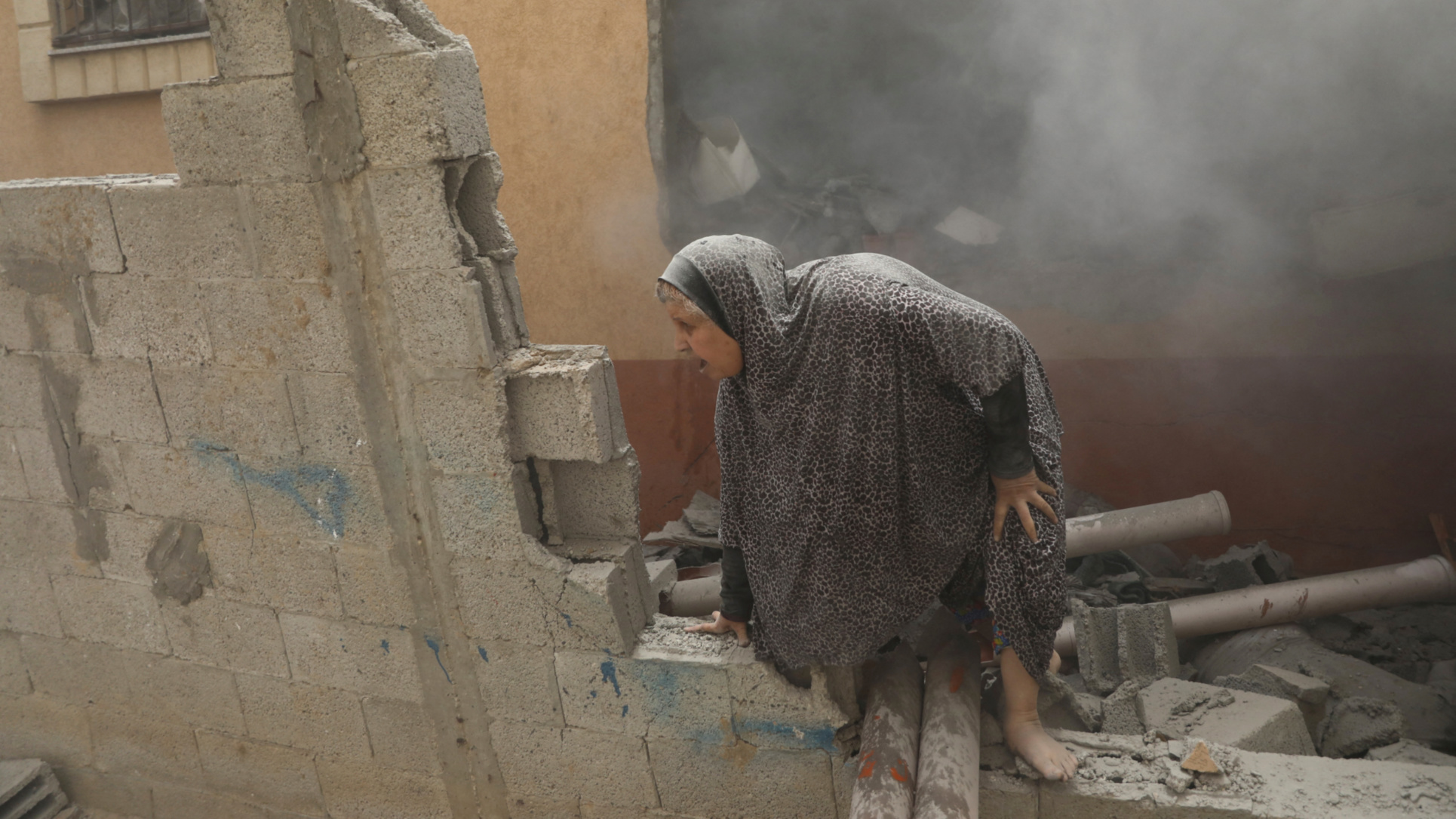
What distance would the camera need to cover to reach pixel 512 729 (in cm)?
380

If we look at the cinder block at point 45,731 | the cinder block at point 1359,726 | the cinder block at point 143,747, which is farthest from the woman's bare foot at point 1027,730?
the cinder block at point 45,731

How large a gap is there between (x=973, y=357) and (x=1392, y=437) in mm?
4426

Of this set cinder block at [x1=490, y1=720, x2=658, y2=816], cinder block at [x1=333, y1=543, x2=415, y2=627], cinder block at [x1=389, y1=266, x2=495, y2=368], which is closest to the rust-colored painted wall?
cinder block at [x1=333, y1=543, x2=415, y2=627]

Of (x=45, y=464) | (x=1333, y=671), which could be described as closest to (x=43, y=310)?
(x=45, y=464)

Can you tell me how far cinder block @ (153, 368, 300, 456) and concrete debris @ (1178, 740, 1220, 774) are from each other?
3.40 meters

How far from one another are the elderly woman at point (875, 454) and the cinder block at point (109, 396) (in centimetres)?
248

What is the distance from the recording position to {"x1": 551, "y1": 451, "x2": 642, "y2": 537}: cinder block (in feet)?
11.4

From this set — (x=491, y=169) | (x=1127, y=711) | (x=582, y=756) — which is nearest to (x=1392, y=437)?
(x=1127, y=711)

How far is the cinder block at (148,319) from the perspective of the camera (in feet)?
11.9

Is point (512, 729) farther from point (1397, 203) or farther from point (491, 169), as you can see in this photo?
point (1397, 203)

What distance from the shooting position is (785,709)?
3338 mm

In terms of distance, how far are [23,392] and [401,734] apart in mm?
2246

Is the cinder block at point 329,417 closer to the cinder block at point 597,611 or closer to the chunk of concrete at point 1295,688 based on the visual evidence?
the cinder block at point 597,611

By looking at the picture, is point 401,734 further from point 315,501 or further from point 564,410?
point 564,410
